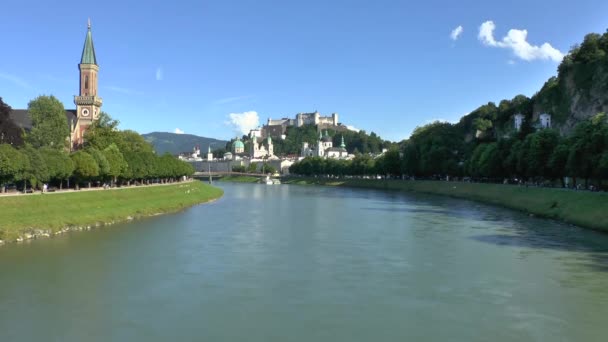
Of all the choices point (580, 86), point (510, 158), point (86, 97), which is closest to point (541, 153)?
point (510, 158)

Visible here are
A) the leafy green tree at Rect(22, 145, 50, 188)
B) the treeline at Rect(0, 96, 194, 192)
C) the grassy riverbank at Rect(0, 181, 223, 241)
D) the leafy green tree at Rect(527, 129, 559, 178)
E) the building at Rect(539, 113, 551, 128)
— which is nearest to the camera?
the grassy riverbank at Rect(0, 181, 223, 241)

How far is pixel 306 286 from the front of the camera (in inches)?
947

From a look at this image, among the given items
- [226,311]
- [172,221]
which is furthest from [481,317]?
[172,221]

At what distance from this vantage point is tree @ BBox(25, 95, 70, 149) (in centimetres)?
7781

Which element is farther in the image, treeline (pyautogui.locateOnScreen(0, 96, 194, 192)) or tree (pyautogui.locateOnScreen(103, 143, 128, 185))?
tree (pyautogui.locateOnScreen(103, 143, 128, 185))

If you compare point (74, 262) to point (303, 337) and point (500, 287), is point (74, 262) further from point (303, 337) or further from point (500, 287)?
point (500, 287)

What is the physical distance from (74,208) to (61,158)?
419 inches

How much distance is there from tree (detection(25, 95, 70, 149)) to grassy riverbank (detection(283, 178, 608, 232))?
59.9 meters

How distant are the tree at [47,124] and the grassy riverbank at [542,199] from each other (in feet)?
197

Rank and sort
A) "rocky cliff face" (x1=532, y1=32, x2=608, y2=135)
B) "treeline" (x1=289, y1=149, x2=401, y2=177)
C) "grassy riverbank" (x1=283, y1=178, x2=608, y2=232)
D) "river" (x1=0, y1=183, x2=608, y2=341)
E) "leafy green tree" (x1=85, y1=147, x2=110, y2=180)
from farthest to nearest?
1. "treeline" (x1=289, y1=149, x2=401, y2=177)
2. "rocky cliff face" (x1=532, y1=32, x2=608, y2=135)
3. "leafy green tree" (x1=85, y1=147, x2=110, y2=180)
4. "grassy riverbank" (x1=283, y1=178, x2=608, y2=232)
5. "river" (x1=0, y1=183, x2=608, y2=341)

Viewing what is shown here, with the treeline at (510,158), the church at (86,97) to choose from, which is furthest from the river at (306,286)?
the church at (86,97)

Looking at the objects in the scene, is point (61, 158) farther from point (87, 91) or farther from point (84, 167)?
point (87, 91)

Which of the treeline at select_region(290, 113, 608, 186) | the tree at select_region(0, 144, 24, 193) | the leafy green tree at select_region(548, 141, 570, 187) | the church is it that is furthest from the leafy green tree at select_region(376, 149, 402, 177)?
the tree at select_region(0, 144, 24, 193)

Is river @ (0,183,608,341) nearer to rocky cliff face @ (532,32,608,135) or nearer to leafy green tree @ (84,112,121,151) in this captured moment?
leafy green tree @ (84,112,121,151)
